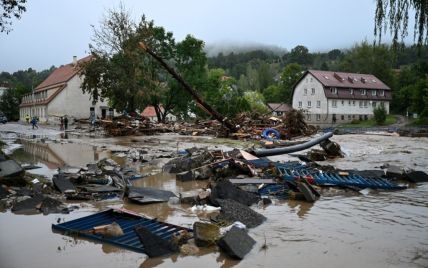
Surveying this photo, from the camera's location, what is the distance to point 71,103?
60.2 m

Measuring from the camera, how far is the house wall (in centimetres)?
5972

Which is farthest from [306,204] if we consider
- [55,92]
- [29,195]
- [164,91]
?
[55,92]

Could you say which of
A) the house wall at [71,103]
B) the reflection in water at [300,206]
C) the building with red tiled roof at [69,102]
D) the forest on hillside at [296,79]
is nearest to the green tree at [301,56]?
the forest on hillside at [296,79]

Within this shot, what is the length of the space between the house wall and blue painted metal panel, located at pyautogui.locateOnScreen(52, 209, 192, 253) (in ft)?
182

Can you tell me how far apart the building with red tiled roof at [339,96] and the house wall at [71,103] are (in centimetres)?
3660

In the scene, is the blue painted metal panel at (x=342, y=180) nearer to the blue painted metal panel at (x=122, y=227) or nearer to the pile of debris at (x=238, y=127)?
the blue painted metal panel at (x=122, y=227)

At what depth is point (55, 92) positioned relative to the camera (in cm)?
6038

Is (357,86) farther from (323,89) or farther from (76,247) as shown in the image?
(76,247)

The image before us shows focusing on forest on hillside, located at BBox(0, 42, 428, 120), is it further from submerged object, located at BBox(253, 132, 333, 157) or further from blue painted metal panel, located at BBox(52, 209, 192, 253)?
blue painted metal panel, located at BBox(52, 209, 192, 253)

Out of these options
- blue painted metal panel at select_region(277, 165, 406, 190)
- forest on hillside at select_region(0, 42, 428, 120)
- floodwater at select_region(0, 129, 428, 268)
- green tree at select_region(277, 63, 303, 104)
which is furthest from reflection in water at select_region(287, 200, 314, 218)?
green tree at select_region(277, 63, 303, 104)

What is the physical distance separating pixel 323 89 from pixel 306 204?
6574 centimetres

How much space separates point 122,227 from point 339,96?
69.6 m

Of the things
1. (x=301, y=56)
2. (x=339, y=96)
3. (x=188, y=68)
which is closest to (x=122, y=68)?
(x=188, y=68)

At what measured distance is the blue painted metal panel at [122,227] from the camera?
584cm
